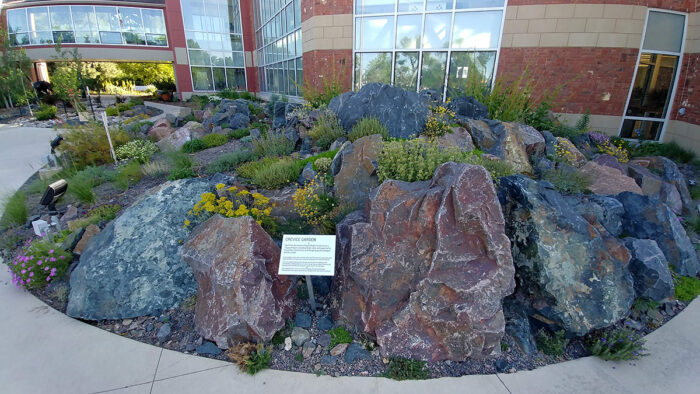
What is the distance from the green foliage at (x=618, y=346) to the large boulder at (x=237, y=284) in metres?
3.38

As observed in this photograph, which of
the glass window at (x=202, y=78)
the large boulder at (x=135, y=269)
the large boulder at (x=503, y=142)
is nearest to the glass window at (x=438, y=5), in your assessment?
the large boulder at (x=503, y=142)

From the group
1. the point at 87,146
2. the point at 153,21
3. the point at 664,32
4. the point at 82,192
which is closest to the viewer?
the point at 82,192

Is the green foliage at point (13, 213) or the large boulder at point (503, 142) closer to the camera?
the green foliage at point (13, 213)

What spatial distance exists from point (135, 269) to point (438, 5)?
11.8 meters

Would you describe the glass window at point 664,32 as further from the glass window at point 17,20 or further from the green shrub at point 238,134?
the glass window at point 17,20

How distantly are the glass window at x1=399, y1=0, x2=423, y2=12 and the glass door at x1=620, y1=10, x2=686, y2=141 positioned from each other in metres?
6.79

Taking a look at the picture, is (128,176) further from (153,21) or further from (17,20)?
(17,20)

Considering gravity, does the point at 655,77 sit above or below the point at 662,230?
above

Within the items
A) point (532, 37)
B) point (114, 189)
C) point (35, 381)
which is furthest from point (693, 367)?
point (532, 37)

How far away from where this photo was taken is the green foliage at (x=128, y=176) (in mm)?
6535

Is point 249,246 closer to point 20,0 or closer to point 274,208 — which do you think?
point 274,208

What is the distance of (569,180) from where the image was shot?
18.5ft

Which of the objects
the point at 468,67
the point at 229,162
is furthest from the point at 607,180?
the point at 229,162

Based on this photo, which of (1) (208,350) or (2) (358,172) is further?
(2) (358,172)
